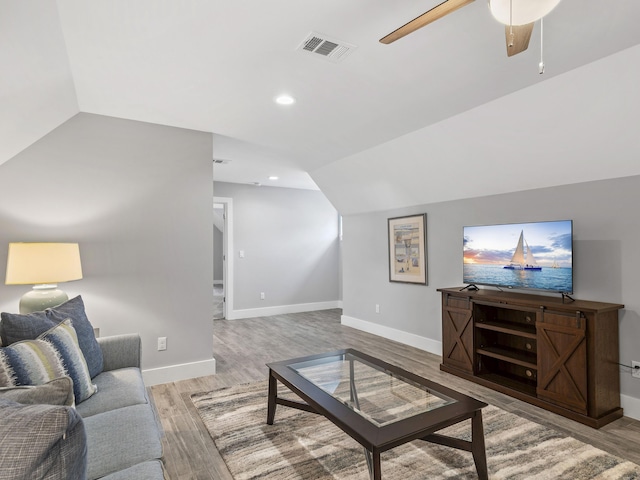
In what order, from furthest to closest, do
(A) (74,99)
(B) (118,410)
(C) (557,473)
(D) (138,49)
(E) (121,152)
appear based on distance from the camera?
(E) (121,152)
(A) (74,99)
(D) (138,49)
(C) (557,473)
(B) (118,410)

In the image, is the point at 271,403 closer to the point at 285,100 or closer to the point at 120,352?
the point at 120,352

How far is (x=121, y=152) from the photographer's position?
341 cm

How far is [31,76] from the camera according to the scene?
2168mm

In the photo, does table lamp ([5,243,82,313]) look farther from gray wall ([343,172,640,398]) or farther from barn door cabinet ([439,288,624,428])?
gray wall ([343,172,640,398])

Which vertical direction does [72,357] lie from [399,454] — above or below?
above

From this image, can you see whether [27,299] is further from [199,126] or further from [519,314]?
[519,314]

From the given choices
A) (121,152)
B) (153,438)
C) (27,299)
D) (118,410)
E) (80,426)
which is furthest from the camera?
(121,152)

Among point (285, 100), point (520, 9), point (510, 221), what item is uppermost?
point (285, 100)

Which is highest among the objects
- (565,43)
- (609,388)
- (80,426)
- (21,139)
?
(565,43)

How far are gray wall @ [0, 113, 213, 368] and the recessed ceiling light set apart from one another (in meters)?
1.12

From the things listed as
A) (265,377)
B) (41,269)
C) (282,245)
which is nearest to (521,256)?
(265,377)

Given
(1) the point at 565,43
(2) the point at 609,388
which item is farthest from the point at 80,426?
(2) the point at 609,388

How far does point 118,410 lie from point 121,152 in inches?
95.5

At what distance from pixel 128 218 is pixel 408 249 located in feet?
10.8
